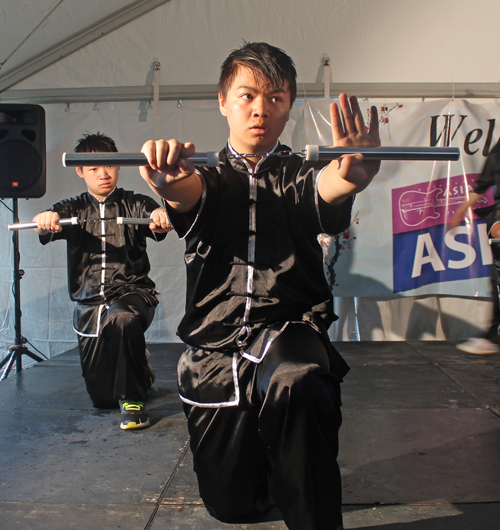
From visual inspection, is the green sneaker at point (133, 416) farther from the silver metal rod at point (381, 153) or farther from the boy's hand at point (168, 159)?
the silver metal rod at point (381, 153)

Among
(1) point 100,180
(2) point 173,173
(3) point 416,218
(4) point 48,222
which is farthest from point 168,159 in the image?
(3) point 416,218

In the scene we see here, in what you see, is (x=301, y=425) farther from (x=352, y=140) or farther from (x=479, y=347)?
(x=479, y=347)

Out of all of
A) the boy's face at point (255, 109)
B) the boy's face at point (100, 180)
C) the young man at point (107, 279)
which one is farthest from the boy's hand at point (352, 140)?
the boy's face at point (100, 180)

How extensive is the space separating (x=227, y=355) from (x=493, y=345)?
3.04m

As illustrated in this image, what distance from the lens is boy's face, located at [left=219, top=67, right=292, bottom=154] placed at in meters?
1.40

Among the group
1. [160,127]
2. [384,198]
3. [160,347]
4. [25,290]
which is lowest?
[160,347]

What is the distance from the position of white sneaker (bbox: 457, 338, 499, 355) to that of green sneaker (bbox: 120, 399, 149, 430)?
8.29 ft

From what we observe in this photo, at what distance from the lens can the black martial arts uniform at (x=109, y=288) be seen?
252 cm

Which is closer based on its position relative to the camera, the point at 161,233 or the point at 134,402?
the point at 134,402

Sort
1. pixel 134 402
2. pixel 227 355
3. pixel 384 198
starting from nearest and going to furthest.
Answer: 1. pixel 227 355
2. pixel 134 402
3. pixel 384 198

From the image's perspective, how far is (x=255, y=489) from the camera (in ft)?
4.71

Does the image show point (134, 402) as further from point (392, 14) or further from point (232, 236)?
point (392, 14)

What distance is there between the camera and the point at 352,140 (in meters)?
1.13

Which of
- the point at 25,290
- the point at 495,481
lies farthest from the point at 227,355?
the point at 25,290
